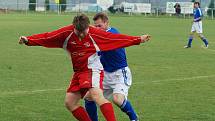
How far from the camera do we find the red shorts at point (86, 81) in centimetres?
721

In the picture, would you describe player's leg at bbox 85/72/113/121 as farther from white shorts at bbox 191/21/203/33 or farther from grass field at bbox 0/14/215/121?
white shorts at bbox 191/21/203/33

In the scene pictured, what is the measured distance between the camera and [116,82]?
794cm

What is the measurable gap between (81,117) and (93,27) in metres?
1.21

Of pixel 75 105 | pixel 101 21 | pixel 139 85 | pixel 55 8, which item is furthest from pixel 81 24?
pixel 55 8

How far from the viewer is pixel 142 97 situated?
34.7 feet

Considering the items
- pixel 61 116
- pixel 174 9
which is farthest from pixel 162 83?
pixel 174 9

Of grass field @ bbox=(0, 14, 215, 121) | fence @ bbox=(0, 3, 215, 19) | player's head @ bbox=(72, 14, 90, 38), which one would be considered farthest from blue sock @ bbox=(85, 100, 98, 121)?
fence @ bbox=(0, 3, 215, 19)

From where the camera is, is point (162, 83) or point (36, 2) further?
point (36, 2)

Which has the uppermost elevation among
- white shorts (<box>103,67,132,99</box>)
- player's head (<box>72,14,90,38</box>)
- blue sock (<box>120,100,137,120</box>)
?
player's head (<box>72,14,90,38</box>)

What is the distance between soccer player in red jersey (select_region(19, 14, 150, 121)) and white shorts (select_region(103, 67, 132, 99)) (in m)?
0.57

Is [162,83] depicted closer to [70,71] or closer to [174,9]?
[70,71]

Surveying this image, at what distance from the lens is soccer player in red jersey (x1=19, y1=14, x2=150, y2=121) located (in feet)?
23.6

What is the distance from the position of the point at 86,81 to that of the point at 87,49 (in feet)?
1.36

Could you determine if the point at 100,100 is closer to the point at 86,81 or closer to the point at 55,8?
the point at 86,81
